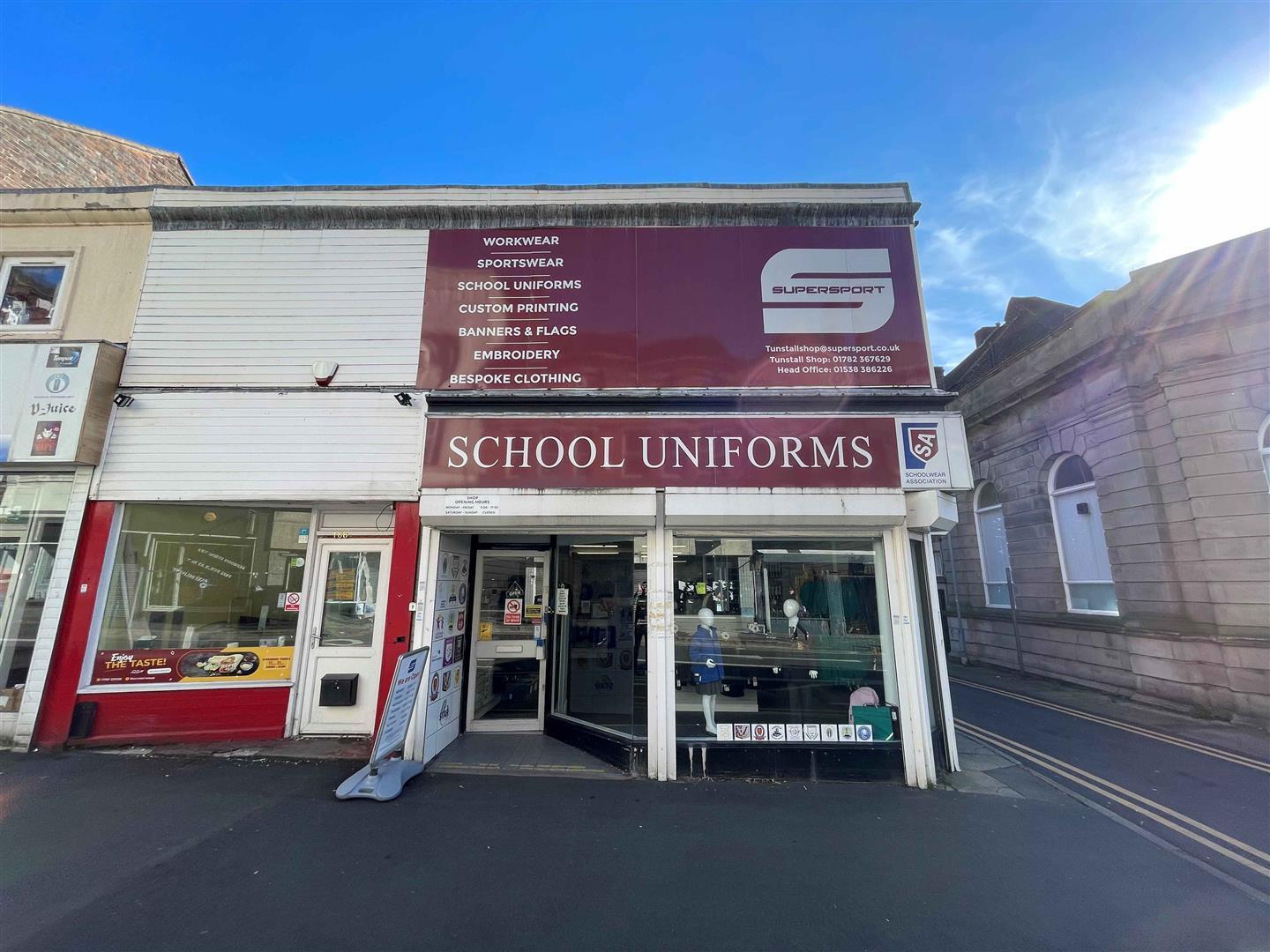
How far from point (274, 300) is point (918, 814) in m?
9.11

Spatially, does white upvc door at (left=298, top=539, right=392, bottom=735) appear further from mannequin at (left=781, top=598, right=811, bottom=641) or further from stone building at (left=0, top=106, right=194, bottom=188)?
stone building at (left=0, top=106, right=194, bottom=188)

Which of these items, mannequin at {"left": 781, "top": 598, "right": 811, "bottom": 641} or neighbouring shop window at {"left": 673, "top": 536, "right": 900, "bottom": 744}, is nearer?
neighbouring shop window at {"left": 673, "top": 536, "right": 900, "bottom": 744}

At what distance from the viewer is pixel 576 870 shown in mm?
3541

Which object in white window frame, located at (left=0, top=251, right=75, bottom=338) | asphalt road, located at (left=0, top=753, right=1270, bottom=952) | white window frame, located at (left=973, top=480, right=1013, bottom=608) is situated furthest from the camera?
white window frame, located at (left=973, top=480, right=1013, bottom=608)

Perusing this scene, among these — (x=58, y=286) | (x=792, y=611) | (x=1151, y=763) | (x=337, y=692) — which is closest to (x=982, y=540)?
(x=1151, y=763)

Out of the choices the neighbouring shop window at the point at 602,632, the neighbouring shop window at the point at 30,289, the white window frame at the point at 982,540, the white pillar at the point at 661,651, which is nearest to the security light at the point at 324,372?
the neighbouring shop window at the point at 602,632

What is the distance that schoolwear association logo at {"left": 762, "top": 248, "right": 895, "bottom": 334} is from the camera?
630cm

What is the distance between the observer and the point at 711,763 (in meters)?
5.21

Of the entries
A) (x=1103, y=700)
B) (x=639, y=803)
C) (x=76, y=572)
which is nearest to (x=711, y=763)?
(x=639, y=803)

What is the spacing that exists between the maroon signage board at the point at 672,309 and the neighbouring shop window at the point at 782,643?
2105 millimetres

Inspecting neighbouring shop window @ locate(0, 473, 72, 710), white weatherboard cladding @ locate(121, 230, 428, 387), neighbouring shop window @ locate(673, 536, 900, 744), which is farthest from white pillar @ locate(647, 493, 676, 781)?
neighbouring shop window @ locate(0, 473, 72, 710)

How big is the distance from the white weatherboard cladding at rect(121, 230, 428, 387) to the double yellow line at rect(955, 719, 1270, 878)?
29.2ft

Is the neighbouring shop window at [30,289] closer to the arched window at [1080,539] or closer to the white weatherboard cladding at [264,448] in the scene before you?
the white weatherboard cladding at [264,448]

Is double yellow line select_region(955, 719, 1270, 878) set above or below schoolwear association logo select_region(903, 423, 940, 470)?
below
